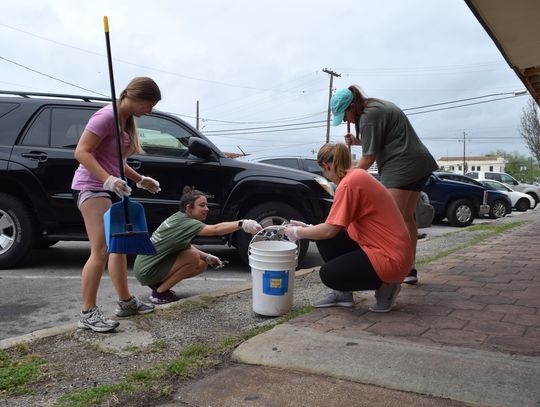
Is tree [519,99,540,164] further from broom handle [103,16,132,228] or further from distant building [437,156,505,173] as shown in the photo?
distant building [437,156,505,173]

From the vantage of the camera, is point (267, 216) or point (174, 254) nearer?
point (174, 254)

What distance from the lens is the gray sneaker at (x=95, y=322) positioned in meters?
3.20

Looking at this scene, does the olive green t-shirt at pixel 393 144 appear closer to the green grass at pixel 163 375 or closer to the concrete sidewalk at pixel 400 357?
the concrete sidewalk at pixel 400 357

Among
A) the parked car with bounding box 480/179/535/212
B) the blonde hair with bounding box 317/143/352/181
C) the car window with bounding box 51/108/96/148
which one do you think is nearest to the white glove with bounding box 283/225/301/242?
the blonde hair with bounding box 317/143/352/181

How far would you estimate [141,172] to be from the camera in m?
5.47

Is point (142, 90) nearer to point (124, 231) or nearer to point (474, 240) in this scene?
point (124, 231)

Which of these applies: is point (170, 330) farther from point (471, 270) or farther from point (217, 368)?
point (471, 270)

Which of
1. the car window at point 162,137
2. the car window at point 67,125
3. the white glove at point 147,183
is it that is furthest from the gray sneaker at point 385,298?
the car window at point 67,125

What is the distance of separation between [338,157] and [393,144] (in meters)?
0.85

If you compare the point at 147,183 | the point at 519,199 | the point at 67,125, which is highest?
the point at 67,125

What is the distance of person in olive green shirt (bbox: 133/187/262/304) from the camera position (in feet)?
13.4

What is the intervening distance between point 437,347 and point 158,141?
12.7 feet

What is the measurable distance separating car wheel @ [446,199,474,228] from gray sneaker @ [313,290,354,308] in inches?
387

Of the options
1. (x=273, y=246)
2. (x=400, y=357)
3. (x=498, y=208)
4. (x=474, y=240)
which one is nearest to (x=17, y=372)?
(x=273, y=246)
